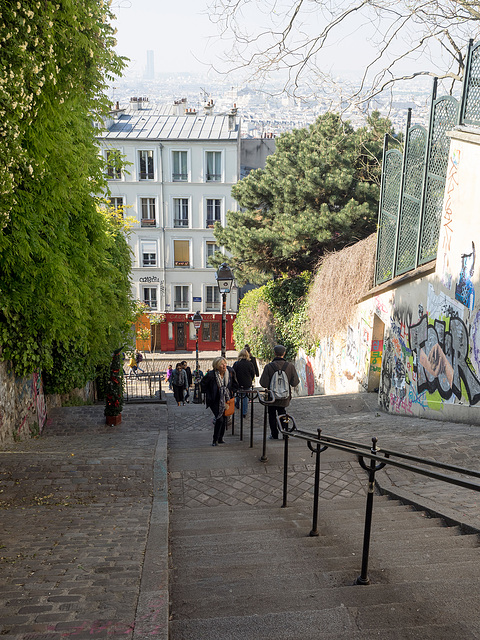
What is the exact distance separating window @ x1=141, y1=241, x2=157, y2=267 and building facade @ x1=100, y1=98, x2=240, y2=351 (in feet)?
0.23

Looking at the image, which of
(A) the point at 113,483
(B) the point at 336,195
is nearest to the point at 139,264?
(B) the point at 336,195

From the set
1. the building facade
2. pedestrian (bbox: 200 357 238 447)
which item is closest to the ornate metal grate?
pedestrian (bbox: 200 357 238 447)

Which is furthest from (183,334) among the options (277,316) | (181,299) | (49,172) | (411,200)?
(49,172)

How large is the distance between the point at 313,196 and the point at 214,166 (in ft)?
63.7

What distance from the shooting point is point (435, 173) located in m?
9.41

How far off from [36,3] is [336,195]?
14.3m

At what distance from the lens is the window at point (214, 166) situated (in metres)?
36.3

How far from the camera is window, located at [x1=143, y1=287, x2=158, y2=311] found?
3781cm

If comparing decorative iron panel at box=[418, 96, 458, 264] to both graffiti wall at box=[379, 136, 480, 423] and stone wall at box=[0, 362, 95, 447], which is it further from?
stone wall at box=[0, 362, 95, 447]

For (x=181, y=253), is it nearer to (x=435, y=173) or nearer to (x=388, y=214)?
(x=388, y=214)

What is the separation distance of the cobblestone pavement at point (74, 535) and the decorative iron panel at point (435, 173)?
6.00 m

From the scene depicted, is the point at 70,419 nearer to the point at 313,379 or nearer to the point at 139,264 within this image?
the point at 313,379

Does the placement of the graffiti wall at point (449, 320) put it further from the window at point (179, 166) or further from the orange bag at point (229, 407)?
the window at point (179, 166)

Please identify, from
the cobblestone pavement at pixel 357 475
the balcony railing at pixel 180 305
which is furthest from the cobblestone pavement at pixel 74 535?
the balcony railing at pixel 180 305
